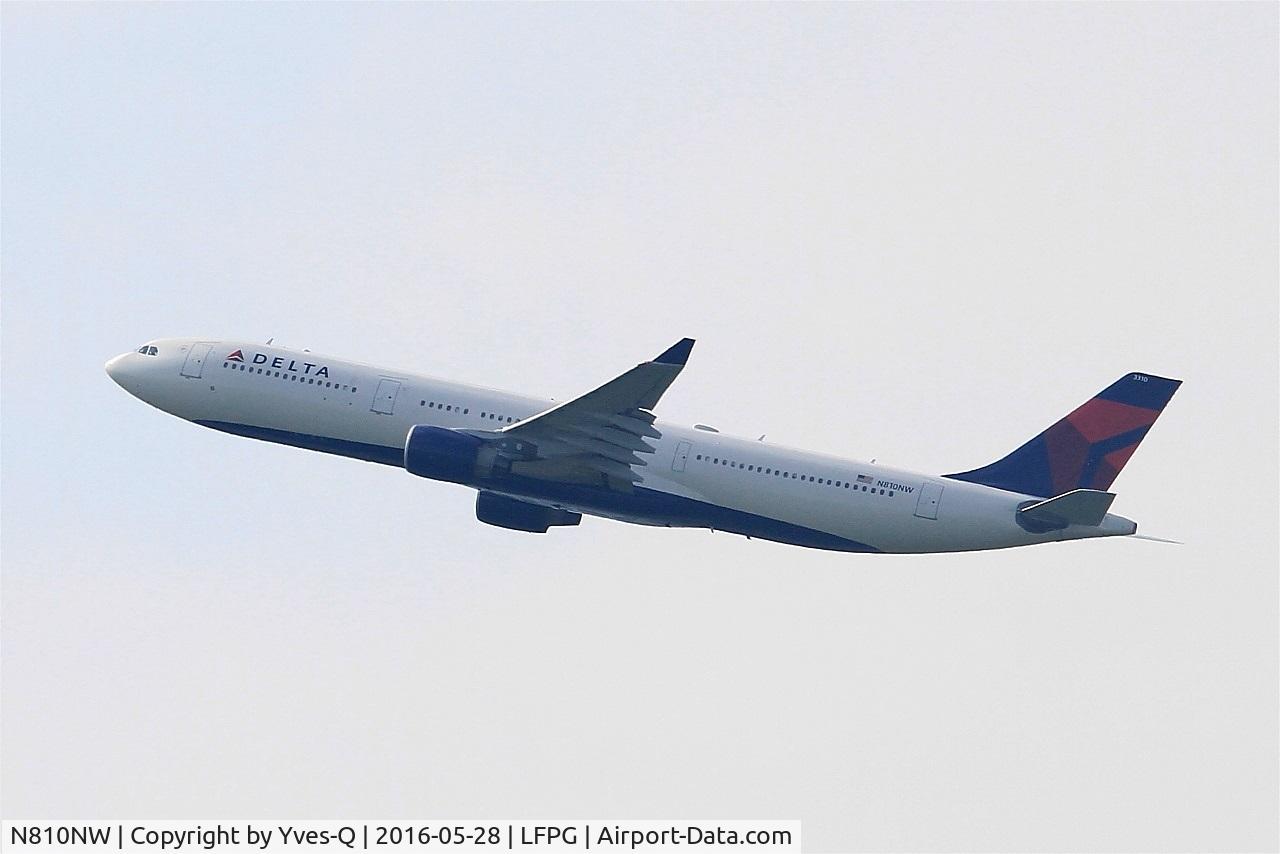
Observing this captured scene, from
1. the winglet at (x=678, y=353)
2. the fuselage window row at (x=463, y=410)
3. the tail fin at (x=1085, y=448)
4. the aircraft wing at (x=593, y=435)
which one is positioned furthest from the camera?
the fuselage window row at (x=463, y=410)

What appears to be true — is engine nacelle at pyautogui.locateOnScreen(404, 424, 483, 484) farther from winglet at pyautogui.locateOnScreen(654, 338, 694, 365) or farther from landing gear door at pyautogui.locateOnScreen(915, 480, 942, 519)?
landing gear door at pyautogui.locateOnScreen(915, 480, 942, 519)

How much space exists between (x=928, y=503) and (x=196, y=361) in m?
24.7

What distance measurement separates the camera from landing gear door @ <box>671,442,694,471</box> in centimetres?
6512

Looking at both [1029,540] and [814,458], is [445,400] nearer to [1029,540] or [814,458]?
[814,458]

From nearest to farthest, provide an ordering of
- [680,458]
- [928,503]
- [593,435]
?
[593,435] < [928,503] < [680,458]

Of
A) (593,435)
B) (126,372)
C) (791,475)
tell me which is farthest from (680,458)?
(126,372)

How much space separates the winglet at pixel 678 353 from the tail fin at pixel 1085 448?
11126 mm

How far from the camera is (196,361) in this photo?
68.9 m

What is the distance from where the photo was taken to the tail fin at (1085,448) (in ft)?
215

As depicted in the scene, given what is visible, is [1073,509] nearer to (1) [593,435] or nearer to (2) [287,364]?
(1) [593,435]

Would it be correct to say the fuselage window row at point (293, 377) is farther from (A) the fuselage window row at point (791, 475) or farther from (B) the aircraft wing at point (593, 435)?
(A) the fuselage window row at point (791, 475)

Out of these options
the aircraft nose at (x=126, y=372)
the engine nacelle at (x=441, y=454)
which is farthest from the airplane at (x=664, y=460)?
the aircraft nose at (x=126, y=372)

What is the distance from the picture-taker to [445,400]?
6656 centimetres

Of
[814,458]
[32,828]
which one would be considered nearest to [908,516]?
[814,458]
